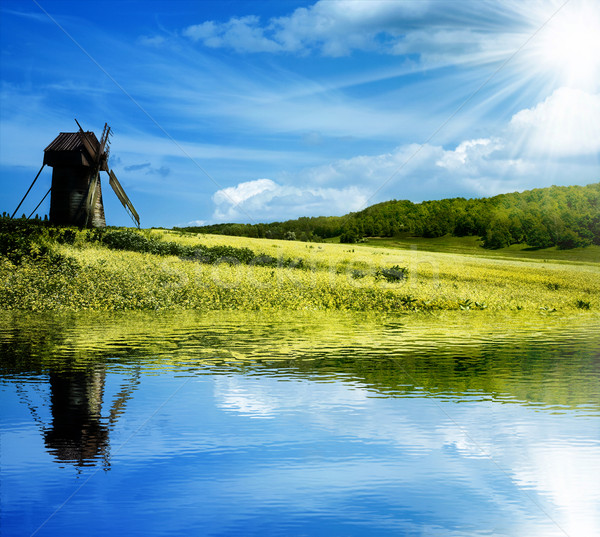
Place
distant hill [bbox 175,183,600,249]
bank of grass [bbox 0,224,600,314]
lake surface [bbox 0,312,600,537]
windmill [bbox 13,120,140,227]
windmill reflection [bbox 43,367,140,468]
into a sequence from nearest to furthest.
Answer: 1. lake surface [bbox 0,312,600,537]
2. windmill reflection [bbox 43,367,140,468]
3. bank of grass [bbox 0,224,600,314]
4. windmill [bbox 13,120,140,227]
5. distant hill [bbox 175,183,600,249]

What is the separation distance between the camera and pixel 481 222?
133 metres

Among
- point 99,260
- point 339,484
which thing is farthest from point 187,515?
point 99,260

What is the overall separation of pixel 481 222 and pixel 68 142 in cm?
10310

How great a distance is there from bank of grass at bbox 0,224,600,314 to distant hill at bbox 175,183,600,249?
176ft

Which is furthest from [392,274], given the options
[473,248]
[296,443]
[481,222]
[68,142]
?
[481,222]

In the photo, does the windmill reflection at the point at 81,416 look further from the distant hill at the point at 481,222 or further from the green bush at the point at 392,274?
the distant hill at the point at 481,222

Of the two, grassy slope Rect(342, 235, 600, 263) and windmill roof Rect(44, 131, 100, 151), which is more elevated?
windmill roof Rect(44, 131, 100, 151)

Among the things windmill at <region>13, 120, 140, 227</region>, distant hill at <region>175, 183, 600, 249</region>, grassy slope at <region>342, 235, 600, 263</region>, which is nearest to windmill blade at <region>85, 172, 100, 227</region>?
windmill at <region>13, 120, 140, 227</region>

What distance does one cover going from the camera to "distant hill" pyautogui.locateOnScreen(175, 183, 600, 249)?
393 ft

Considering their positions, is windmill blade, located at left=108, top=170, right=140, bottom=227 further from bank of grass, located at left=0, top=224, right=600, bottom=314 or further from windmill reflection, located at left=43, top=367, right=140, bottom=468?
windmill reflection, located at left=43, top=367, right=140, bottom=468

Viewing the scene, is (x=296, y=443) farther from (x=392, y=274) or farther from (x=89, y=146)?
(x=89, y=146)

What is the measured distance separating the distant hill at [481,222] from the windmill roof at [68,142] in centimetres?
4988

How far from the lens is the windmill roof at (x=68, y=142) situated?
52.8m

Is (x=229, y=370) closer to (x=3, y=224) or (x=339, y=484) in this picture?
(x=339, y=484)
